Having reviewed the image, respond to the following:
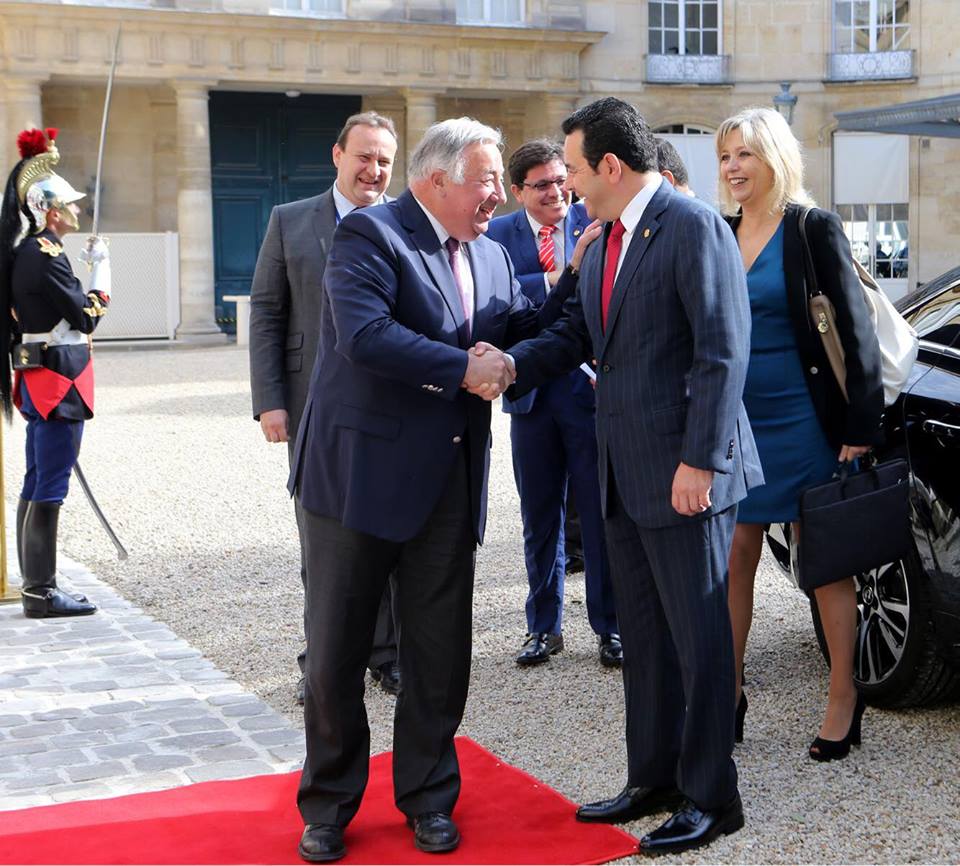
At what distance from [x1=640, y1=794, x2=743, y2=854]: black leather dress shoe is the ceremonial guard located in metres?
3.80

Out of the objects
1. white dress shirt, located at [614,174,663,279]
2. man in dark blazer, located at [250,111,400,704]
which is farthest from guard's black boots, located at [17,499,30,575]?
white dress shirt, located at [614,174,663,279]

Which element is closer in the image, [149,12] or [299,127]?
[149,12]

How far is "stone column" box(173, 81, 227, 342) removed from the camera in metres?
26.9

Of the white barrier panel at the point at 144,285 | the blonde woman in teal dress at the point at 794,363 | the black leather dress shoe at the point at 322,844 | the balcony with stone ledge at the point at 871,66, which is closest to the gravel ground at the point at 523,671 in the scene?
the blonde woman in teal dress at the point at 794,363

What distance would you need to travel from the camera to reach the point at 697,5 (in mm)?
31547

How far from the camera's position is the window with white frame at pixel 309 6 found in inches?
1098

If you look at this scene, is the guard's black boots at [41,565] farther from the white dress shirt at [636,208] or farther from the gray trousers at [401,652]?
the white dress shirt at [636,208]

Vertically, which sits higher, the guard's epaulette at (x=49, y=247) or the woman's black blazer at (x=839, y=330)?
the guard's epaulette at (x=49, y=247)

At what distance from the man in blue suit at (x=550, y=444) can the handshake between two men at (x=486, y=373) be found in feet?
5.74

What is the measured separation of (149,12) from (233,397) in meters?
12.0

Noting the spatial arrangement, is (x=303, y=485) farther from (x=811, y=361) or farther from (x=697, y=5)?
(x=697, y=5)

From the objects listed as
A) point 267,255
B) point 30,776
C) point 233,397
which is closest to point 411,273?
point 267,255

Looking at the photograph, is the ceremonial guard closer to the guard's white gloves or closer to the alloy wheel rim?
the guard's white gloves

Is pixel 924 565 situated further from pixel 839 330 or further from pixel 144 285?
pixel 144 285
